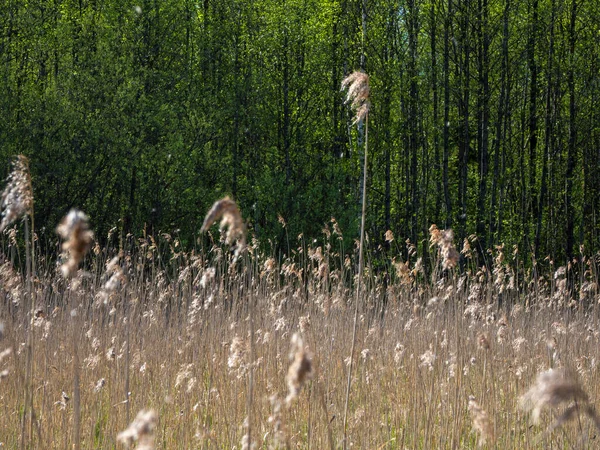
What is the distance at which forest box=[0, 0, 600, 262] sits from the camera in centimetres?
1241

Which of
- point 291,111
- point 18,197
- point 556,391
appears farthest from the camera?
point 291,111

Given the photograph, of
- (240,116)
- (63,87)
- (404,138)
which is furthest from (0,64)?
(404,138)

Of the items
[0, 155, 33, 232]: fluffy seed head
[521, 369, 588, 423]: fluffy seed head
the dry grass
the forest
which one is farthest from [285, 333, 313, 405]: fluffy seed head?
the forest

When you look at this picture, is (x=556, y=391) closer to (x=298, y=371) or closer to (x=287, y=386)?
(x=298, y=371)

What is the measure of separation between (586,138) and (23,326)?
14.3 m

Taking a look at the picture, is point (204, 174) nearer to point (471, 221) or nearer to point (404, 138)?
point (404, 138)

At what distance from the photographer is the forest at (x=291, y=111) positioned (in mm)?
12406

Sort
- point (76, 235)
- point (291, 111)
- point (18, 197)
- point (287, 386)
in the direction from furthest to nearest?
point (291, 111)
point (287, 386)
point (18, 197)
point (76, 235)

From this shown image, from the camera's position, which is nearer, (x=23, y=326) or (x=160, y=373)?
(x=160, y=373)

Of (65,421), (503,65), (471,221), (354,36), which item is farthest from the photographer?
(471,221)

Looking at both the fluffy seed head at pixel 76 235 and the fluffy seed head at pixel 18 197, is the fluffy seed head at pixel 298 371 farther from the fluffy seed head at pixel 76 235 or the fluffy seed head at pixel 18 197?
the fluffy seed head at pixel 18 197

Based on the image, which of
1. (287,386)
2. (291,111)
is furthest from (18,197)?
(291,111)

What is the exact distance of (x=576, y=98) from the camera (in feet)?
57.5

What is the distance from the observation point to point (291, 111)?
17.5 meters
